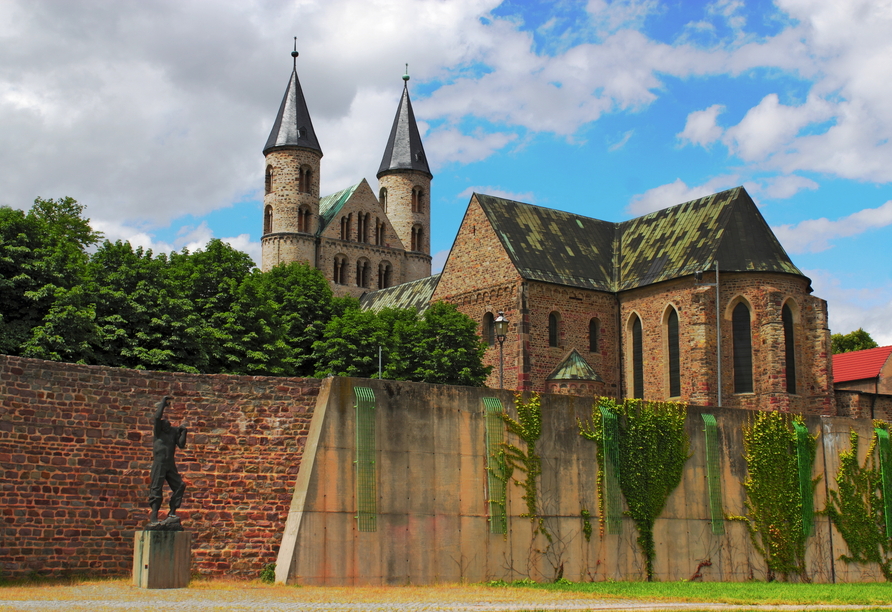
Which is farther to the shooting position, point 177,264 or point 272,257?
point 272,257

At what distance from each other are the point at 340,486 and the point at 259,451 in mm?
1584

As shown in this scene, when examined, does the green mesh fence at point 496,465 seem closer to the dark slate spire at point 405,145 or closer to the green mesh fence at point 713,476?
the green mesh fence at point 713,476

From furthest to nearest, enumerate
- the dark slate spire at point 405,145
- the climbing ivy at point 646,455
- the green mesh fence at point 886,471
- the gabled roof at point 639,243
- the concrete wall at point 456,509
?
the dark slate spire at point 405,145
the gabled roof at point 639,243
the green mesh fence at point 886,471
the climbing ivy at point 646,455
the concrete wall at point 456,509

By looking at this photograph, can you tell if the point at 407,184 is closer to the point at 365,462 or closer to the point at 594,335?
the point at 594,335

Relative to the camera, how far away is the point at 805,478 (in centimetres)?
2567

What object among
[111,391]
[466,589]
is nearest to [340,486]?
[466,589]

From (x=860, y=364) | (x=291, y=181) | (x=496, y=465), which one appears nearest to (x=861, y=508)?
(x=496, y=465)

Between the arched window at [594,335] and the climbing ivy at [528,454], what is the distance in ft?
77.2

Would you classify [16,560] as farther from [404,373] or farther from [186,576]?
[404,373]

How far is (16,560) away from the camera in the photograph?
16.7 meters

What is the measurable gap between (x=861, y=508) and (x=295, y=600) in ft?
57.6

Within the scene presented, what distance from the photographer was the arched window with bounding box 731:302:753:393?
41.0 meters

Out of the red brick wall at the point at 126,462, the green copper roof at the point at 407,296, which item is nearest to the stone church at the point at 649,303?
the green copper roof at the point at 407,296

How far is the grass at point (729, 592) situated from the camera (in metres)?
17.1
